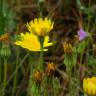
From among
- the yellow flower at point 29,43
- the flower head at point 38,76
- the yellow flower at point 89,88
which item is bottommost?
the yellow flower at point 89,88

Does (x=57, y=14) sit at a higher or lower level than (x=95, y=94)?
higher

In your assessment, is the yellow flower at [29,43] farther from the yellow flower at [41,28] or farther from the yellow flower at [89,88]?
the yellow flower at [89,88]

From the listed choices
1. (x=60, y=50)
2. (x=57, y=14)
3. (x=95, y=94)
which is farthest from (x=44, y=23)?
(x=57, y=14)

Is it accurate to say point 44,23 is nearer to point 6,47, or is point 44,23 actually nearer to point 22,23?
point 6,47

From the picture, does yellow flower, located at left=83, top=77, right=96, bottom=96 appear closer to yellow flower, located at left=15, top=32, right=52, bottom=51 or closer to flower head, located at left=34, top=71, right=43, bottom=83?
flower head, located at left=34, top=71, right=43, bottom=83

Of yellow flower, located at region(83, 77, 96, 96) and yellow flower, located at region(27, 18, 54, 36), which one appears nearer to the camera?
yellow flower, located at region(83, 77, 96, 96)

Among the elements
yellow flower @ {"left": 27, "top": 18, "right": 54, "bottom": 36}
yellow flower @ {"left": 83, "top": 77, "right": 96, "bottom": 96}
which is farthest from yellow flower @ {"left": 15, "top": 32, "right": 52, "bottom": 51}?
yellow flower @ {"left": 83, "top": 77, "right": 96, "bottom": 96}

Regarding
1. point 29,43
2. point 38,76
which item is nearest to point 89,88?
point 38,76

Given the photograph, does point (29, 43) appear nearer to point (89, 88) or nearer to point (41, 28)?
point (41, 28)

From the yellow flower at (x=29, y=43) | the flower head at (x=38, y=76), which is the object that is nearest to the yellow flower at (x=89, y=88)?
the flower head at (x=38, y=76)

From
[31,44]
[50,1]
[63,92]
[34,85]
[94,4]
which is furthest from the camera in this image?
[50,1]

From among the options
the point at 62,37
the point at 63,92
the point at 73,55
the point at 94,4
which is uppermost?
the point at 94,4
